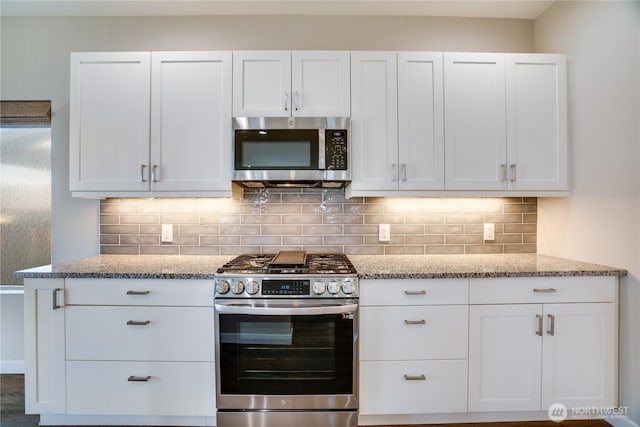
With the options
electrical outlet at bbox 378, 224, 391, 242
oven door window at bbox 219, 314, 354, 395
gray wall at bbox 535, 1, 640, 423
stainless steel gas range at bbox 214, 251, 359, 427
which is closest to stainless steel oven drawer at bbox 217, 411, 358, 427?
stainless steel gas range at bbox 214, 251, 359, 427

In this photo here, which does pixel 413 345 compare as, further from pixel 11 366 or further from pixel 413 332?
pixel 11 366

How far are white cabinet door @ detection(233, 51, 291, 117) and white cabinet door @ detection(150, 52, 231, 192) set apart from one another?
0.08 metres

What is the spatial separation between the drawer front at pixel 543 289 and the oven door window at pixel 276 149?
1.26 meters

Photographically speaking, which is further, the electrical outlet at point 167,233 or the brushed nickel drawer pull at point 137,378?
the electrical outlet at point 167,233

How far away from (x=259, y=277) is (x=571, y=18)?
106 inches

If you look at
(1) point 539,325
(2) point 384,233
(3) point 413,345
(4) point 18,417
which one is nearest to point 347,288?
(3) point 413,345

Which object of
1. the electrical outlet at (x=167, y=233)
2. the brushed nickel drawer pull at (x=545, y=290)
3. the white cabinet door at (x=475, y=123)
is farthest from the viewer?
the electrical outlet at (x=167, y=233)

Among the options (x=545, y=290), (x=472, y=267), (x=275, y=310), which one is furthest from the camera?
(x=472, y=267)

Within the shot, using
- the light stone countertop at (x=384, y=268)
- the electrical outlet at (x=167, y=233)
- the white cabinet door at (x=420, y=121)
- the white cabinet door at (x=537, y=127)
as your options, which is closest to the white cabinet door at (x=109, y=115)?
the electrical outlet at (x=167, y=233)

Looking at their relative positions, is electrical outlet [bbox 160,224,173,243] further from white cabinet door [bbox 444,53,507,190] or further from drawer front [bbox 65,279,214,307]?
white cabinet door [bbox 444,53,507,190]

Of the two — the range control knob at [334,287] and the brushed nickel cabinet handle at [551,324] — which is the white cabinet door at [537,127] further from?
the range control knob at [334,287]

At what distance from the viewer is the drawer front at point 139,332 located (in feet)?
5.88

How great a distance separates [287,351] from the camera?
175cm

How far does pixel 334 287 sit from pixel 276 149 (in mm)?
945
